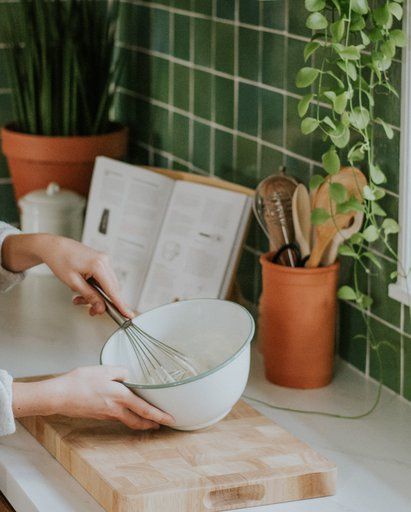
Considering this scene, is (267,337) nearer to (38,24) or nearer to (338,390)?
(338,390)

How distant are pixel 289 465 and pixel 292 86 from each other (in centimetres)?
79

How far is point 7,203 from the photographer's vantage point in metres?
2.73

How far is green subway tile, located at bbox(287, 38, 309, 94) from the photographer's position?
6.40ft

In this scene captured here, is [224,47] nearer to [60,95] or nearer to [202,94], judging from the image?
[202,94]

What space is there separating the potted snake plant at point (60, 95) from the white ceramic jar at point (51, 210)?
75 millimetres

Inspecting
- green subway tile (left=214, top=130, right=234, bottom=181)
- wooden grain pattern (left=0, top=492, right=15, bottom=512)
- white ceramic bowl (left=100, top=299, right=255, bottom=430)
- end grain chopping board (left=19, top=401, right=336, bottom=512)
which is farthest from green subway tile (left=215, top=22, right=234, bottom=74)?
wooden grain pattern (left=0, top=492, right=15, bottom=512)

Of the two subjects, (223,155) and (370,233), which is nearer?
(370,233)

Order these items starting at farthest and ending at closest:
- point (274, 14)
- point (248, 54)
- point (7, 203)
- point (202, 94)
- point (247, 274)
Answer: point (7, 203)
point (202, 94)
point (247, 274)
point (248, 54)
point (274, 14)

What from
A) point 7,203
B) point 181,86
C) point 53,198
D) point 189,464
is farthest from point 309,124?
point 7,203

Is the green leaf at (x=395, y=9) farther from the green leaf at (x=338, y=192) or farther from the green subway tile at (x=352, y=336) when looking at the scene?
the green subway tile at (x=352, y=336)

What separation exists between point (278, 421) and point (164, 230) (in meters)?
0.62

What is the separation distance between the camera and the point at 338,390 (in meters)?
1.84

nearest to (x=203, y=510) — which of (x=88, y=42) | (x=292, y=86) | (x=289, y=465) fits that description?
(x=289, y=465)

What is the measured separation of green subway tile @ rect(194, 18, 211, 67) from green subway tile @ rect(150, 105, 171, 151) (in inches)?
8.3
